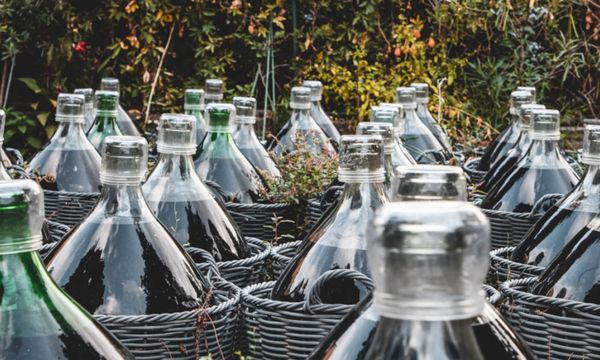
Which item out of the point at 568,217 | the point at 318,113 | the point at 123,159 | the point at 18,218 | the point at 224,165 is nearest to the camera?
the point at 18,218

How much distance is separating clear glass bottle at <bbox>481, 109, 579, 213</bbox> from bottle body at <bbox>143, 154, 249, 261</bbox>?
2.48ft

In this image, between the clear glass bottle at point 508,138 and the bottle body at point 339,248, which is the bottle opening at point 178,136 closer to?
the bottle body at point 339,248

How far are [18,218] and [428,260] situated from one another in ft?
1.29

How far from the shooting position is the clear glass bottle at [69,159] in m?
2.69

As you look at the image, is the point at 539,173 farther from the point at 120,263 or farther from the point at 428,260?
the point at 428,260

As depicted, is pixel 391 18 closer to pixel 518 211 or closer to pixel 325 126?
pixel 325 126

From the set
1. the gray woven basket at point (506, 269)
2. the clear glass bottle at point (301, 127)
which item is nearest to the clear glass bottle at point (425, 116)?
the clear glass bottle at point (301, 127)

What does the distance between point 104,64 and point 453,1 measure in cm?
220

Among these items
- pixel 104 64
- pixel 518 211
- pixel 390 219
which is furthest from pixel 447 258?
pixel 104 64

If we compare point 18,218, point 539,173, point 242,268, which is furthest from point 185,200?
point 18,218

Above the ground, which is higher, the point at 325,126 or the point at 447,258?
the point at 447,258

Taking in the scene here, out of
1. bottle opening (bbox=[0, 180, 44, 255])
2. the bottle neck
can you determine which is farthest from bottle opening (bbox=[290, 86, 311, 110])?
the bottle neck

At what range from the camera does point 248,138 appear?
2.99 m

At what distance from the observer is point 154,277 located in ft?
5.09
